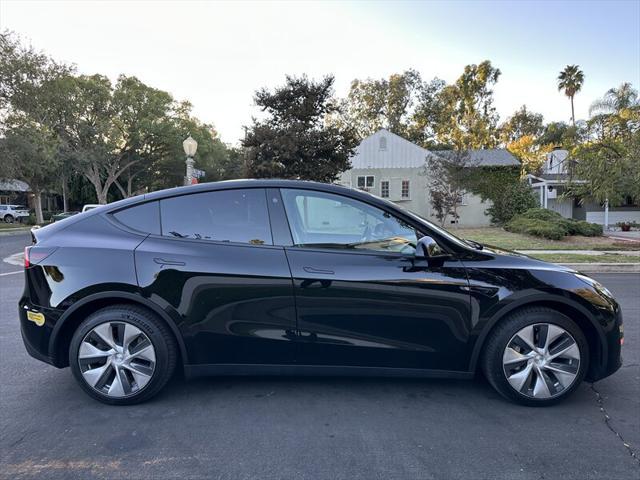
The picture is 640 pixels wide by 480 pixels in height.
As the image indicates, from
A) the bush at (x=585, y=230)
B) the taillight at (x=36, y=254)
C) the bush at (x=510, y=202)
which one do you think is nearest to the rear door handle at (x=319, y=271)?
the taillight at (x=36, y=254)

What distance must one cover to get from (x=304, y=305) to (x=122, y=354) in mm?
1388

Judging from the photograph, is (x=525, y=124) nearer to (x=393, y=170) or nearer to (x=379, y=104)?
(x=379, y=104)

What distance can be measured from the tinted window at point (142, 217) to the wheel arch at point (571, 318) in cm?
255

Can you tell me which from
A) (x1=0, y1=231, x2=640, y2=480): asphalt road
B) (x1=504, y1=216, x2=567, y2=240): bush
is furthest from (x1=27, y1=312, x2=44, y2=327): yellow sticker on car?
(x1=504, y1=216, x2=567, y2=240): bush

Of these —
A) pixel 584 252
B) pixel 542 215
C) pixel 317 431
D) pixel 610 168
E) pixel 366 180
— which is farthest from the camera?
pixel 366 180

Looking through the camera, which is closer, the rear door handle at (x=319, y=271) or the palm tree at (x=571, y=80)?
the rear door handle at (x=319, y=271)

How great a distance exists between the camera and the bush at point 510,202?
24.6 m

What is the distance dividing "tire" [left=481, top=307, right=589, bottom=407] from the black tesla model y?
0.01 meters

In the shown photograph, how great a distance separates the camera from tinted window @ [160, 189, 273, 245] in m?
3.05

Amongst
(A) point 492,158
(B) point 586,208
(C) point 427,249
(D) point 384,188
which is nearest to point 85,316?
(C) point 427,249

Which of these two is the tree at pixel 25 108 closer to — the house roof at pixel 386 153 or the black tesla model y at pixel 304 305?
the house roof at pixel 386 153

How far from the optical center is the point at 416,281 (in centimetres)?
291

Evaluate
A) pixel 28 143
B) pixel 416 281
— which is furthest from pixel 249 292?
pixel 28 143

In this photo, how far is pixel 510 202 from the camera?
2478 cm
